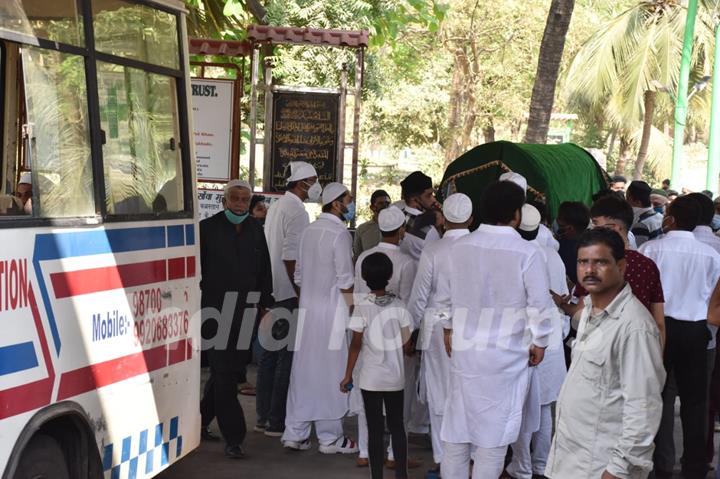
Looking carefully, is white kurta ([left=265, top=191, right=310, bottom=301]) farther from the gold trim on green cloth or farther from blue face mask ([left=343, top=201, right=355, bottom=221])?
the gold trim on green cloth

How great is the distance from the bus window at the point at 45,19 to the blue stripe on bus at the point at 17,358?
1.41 m

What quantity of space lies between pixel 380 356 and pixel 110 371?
6.86 feet

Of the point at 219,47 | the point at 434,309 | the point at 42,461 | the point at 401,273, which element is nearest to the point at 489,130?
the point at 219,47

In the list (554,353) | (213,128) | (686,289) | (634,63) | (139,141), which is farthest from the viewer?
(634,63)

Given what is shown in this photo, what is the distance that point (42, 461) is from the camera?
568cm

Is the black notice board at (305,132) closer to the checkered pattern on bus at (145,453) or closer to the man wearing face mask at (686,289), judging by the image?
the man wearing face mask at (686,289)

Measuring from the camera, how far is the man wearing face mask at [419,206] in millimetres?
9539

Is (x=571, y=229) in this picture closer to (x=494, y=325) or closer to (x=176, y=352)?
(x=494, y=325)

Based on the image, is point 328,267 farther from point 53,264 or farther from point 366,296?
point 53,264

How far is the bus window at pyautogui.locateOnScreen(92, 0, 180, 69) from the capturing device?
6.18 meters

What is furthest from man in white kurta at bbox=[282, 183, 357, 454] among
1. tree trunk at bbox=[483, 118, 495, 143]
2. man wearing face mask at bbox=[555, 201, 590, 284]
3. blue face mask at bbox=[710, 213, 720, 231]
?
tree trunk at bbox=[483, 118, 495, 143]

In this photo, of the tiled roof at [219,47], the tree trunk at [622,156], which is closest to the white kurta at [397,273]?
the tiled roof at [219,47]

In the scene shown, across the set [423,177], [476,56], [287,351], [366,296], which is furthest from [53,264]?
[476,56]

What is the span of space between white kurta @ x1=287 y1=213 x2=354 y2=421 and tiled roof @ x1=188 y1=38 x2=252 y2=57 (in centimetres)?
523
